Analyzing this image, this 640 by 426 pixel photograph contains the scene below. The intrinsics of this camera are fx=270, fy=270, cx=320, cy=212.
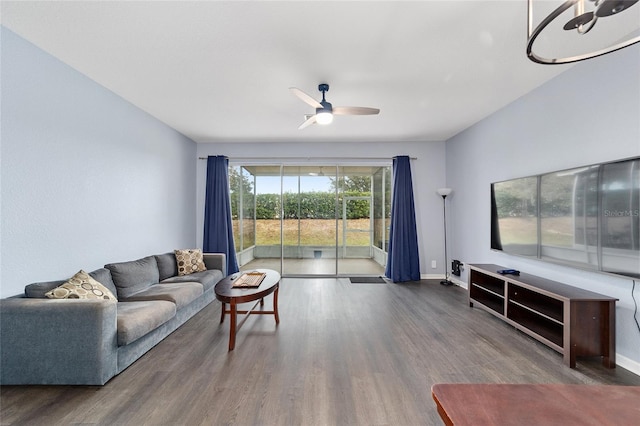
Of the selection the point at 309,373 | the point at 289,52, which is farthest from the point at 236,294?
the point at 289,52

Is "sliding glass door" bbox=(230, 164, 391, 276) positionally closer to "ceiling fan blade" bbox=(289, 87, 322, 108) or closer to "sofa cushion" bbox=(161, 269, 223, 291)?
"sofa cushion" bbox=(161, 269, 223, 291)

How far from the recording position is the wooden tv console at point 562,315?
2352 millimetres

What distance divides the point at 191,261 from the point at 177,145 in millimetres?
2144

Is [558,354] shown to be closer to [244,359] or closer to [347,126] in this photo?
[244,359]

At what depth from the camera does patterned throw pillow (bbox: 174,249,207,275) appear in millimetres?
4211

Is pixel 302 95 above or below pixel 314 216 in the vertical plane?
above

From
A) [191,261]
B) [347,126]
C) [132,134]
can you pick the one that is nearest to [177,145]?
[132,134]

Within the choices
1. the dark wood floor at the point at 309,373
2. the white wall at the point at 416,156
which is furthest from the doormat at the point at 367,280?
the dark wood floor at the point at 309,373

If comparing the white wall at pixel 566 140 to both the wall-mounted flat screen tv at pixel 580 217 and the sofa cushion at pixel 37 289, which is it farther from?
the sofa cushion at pixel 37 289

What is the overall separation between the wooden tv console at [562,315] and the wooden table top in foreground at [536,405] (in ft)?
5.86

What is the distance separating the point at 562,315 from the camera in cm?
267

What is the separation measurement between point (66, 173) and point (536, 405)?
3.91 m

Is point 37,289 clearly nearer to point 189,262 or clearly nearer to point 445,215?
point 189,262

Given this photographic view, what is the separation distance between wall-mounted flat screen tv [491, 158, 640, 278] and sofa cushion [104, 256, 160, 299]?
15.8 ft
